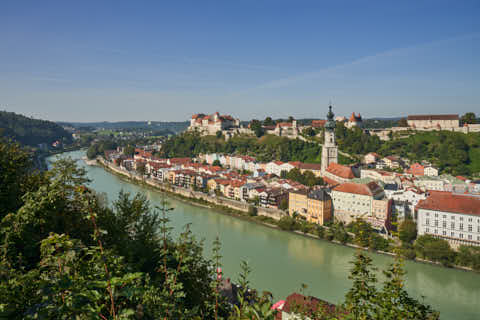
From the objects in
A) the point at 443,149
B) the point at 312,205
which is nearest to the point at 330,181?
the point at 312,205

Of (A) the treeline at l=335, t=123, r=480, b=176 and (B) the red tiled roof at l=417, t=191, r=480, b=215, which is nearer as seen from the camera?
(B) the red tiled roof at l=417, t=191, r=480, b=215

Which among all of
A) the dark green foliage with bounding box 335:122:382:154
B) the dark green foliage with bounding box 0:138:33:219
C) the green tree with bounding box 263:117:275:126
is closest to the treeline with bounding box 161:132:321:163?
the dark green foliage with bounding box 335:122:382:154

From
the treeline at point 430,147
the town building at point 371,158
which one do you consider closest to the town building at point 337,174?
the town building at point 371,158

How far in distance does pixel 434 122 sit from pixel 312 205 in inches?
791

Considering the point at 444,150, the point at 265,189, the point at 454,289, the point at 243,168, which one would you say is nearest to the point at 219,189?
the point at 265,189

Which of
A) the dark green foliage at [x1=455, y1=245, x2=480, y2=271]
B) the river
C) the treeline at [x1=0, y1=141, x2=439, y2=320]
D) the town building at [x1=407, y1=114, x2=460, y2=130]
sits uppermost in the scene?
the town building at [x1=407, y1=114, x2=460, y2=130]

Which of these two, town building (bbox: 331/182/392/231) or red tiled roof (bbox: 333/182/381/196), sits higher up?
red tiled roof (bbox: 333/182/381/196)

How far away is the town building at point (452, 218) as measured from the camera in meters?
8.61

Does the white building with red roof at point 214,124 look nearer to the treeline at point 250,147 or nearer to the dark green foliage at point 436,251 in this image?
the treeline at point 250,147

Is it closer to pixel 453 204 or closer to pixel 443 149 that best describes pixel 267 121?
pixel 443 149

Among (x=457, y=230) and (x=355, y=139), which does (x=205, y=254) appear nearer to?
(x=457, y=230)

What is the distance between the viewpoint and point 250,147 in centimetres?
2675

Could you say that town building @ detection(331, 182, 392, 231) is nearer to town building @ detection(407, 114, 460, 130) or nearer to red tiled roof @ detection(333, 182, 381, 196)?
red tiled roof @ detection(333, 182, 381, 196)

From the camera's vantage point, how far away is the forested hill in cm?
3709
